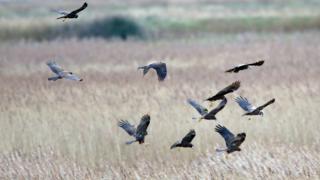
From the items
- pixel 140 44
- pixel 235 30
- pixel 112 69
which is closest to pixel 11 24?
pixel 140 44

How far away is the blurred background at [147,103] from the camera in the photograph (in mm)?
8305

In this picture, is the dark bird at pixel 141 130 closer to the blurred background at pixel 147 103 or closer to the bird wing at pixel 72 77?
the bird wing at pixel 72 77

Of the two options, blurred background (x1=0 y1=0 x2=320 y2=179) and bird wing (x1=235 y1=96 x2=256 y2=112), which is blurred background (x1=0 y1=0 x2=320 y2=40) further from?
bird wing (x1=235 y1=96 x2=256 y2=112)

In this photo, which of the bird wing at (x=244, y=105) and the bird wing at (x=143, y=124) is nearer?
the bird wing at (x=143, y=124)

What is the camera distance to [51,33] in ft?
72.5

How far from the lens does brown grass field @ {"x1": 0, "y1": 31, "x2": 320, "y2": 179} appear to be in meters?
8.18

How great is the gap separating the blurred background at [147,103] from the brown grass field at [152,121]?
12mm

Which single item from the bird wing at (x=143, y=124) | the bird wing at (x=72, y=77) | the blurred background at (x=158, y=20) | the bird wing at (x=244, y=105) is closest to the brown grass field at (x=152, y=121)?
the bird wing at (x=244, y=105)

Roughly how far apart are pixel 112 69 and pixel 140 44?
435cm

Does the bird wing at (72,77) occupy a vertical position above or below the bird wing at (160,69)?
below

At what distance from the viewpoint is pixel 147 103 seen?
10.9 m

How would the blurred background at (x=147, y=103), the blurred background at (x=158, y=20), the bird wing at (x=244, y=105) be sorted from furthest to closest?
the blurred background at (x=158, y=20)
the blurred background at (x=147, y=103)
the bird wing at (x=244, y=105)

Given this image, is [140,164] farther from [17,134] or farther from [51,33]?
[51,33]

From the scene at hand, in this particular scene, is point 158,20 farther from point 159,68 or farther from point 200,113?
point 159,68
